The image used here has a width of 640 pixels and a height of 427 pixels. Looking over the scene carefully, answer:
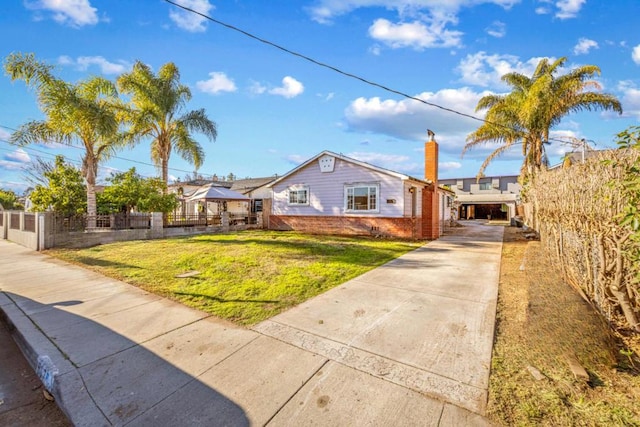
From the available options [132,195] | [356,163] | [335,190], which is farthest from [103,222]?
[356,163]

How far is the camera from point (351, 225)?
16.2 m

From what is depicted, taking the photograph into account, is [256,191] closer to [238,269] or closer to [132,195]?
[132,195]

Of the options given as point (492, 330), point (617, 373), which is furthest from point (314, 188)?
point (617, 373)

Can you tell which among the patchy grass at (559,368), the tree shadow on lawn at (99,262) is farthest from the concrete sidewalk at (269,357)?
the tree shadow on lawn at (99,262)

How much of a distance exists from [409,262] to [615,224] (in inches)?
218

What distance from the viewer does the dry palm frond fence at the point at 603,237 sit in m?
3.43

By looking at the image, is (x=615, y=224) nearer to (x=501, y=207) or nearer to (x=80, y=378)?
(x=80, y=378)

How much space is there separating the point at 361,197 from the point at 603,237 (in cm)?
1211

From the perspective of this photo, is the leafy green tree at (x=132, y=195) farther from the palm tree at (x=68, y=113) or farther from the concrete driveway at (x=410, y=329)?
the concrete driveway at (x=410, y=329)

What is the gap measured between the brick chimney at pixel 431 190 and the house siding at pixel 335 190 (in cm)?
177

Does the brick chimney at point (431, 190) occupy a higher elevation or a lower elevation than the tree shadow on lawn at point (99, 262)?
higher

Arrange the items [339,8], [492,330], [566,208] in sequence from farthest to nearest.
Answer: [339,8]
[566,208]
[492,330]

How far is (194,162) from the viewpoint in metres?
20.7

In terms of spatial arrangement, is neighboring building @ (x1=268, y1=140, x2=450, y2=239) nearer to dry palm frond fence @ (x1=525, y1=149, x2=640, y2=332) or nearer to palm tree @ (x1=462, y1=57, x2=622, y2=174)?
palm tree @ (x1=462, y1=57, x2=622, y2=174)
